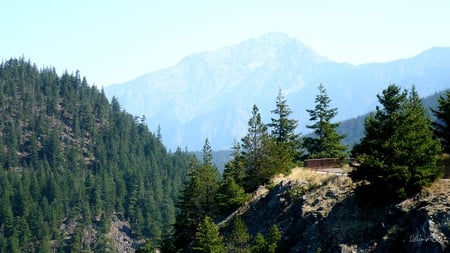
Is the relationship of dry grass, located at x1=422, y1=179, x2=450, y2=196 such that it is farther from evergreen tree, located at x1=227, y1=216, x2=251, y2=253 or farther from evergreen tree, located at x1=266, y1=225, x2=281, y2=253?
evergreen tree, located at x1=227, y1=216, x2=251, y2=253

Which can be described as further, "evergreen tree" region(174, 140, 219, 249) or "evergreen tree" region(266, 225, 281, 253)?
"evergreen tree" region(174, 140, 219, 249)

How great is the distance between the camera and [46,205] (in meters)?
158

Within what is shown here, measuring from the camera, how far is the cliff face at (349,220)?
1939 cm

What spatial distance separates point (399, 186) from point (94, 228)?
519 feet

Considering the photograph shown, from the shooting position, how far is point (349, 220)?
23250 millimetres

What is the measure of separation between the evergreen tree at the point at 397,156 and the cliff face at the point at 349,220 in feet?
2.11

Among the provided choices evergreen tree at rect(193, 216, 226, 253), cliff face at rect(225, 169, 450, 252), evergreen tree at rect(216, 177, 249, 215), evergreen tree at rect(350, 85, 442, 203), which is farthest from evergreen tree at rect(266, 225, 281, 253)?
evergreen tree at rect(216, 177, 249, 215)

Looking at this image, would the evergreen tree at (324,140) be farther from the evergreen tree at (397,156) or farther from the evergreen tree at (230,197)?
the evergreen tree at (397,156)

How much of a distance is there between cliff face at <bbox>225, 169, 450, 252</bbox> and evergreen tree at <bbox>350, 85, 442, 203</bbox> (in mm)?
643

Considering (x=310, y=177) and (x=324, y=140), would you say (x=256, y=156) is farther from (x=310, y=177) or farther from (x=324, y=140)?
(x=324, y=140)

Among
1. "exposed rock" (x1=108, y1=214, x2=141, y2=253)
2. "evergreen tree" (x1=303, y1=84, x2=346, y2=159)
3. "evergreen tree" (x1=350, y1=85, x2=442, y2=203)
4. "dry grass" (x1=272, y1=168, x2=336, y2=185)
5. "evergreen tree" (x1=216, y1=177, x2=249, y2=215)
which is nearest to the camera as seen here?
"evergreen tree" (x1=350, y1=85, x2=442, y2=203)

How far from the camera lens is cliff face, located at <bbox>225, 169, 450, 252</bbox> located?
1939cm

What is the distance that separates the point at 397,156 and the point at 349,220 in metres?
3.82

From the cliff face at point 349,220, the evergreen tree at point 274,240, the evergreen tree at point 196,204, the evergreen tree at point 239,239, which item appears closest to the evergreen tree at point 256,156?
the evergreen tree at point 196,204
